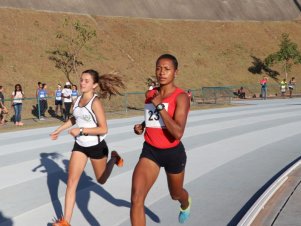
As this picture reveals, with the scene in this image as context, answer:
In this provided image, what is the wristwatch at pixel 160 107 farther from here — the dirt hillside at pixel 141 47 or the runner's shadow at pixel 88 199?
the dirt hillside at pixel 141 47

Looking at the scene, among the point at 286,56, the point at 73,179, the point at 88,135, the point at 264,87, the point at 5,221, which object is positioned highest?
the point at 286,56

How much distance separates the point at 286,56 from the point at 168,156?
44.4 m

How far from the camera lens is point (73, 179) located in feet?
18.0

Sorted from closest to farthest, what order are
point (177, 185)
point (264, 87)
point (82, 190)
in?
1. point (177, 185)
2. point (82, 190)
3. point (264, 87)

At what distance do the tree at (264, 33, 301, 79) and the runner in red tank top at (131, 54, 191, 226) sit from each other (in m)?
43.7

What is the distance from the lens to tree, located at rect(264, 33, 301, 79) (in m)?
46.3

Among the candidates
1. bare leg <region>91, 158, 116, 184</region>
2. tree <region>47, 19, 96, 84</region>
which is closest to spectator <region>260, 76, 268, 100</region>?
tree <region>47, 19, 96, 84</region>

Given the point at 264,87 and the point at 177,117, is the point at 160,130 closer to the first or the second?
the point at 177,117

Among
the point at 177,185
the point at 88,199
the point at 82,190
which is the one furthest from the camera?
the point at 82,190

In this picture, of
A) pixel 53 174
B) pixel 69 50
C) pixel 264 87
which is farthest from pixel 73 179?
pixel 69 50

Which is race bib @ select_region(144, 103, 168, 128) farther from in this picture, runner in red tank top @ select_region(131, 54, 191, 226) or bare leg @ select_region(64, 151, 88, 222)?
bare leg @ select_region(64, 151, 88, 222)

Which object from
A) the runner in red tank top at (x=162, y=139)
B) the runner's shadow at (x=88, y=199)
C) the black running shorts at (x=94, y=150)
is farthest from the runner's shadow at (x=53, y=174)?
the runner in red tank top at (x=162, y=139)

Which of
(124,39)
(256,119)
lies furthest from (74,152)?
(124,39)

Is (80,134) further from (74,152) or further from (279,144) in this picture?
(279,144)
